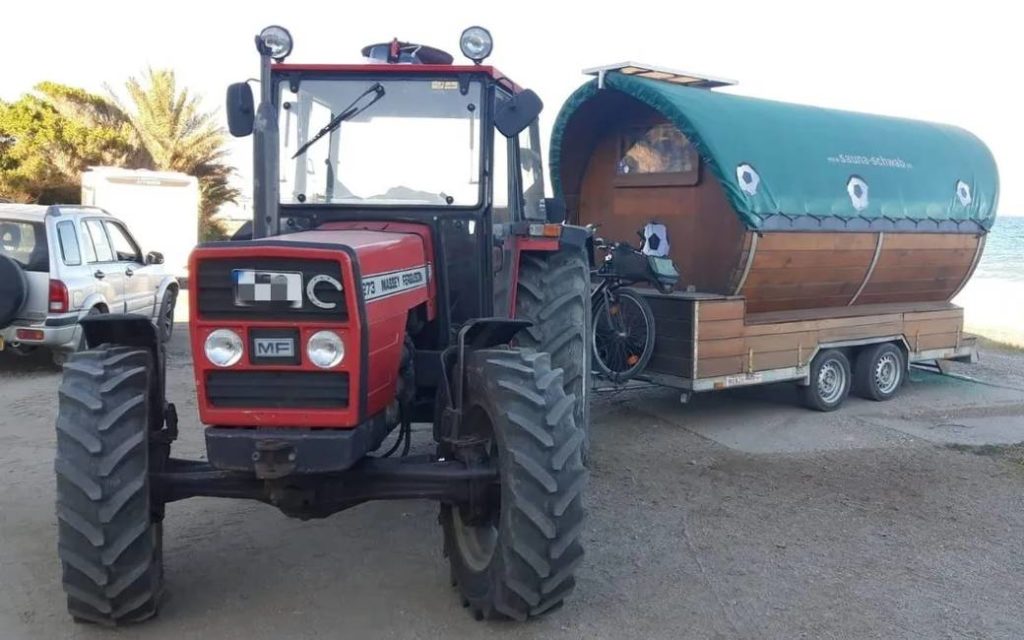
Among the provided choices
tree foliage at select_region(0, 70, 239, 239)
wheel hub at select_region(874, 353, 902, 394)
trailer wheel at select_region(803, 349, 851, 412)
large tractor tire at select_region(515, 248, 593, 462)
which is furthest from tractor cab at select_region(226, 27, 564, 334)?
tree foliage at select_region(0, 70, 239, 239)

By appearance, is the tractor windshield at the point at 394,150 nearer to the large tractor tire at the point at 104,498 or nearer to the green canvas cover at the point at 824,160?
the large tractor tire at the point at 104,498

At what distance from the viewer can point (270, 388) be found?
4.01 m

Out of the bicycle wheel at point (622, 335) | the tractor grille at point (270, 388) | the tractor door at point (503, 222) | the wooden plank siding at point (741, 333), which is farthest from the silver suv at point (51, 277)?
the tractor grille at point (270, 388)

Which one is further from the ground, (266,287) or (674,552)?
(266,287)

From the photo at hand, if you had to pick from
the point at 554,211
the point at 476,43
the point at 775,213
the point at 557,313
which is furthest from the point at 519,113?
the point at 775,213

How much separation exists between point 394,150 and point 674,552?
2.59m

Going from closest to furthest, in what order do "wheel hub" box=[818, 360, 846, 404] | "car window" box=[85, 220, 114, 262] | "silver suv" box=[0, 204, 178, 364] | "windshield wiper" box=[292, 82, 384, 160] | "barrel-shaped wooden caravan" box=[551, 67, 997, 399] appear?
"windshield wiper" box=[292, 82, 384, 160]
"barrel-shaped wooden caravan" box=[551, 67, 997, 399]
"wheel hub" box=[818, 360, 846, 404]
"silver suv" box=[0, 204, 178, 364]
"car window" box=[85, 220, 114, 262]

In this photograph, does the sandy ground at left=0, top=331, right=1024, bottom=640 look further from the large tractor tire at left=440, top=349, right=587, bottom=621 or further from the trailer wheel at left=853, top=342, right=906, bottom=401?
the trailer wheel at left=853, top=342, right=906, bottom=401

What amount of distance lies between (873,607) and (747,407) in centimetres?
499

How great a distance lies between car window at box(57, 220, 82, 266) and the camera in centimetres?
1018

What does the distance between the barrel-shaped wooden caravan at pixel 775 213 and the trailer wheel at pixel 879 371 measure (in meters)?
0.12

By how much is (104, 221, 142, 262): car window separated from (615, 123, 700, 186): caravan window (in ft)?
19.0

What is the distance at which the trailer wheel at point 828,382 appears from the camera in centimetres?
941

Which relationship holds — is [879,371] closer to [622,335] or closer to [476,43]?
[622,335]
